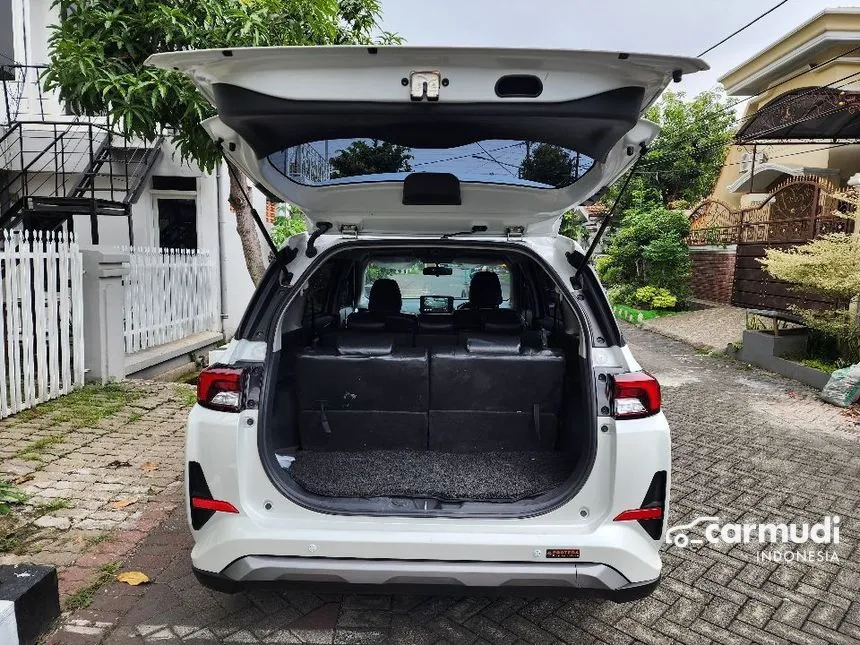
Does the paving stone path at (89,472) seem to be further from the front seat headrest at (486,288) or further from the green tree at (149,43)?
the front seat headrest at (486,288)

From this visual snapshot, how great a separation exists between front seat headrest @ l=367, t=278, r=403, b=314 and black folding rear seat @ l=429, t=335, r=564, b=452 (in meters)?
1.40

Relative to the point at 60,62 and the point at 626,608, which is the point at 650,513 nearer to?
the point at 626,608

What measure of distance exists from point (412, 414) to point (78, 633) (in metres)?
1.71

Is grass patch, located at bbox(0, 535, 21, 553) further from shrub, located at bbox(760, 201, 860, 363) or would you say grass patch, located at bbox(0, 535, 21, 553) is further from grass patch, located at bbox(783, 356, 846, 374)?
shrub, located at bbox(760, 201, 860, 363)

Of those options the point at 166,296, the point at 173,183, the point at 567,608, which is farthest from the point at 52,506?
the point at 173,183

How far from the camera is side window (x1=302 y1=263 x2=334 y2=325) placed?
3793 mm

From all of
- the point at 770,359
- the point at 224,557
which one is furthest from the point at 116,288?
the point at 770,359

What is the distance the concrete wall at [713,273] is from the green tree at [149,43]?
12.0 m

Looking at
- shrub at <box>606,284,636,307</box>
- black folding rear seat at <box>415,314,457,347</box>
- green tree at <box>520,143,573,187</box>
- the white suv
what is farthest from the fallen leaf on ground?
shrub at <box>606,284,636,307</box>

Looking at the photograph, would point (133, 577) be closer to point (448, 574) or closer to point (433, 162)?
point (448, 574)

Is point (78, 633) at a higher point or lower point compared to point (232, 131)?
lower

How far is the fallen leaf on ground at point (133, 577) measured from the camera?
115 inches

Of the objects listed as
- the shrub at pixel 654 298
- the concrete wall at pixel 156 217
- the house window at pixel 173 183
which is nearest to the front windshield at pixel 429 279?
the concrete wall at pixel 156 217

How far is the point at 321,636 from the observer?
8.36 feet
